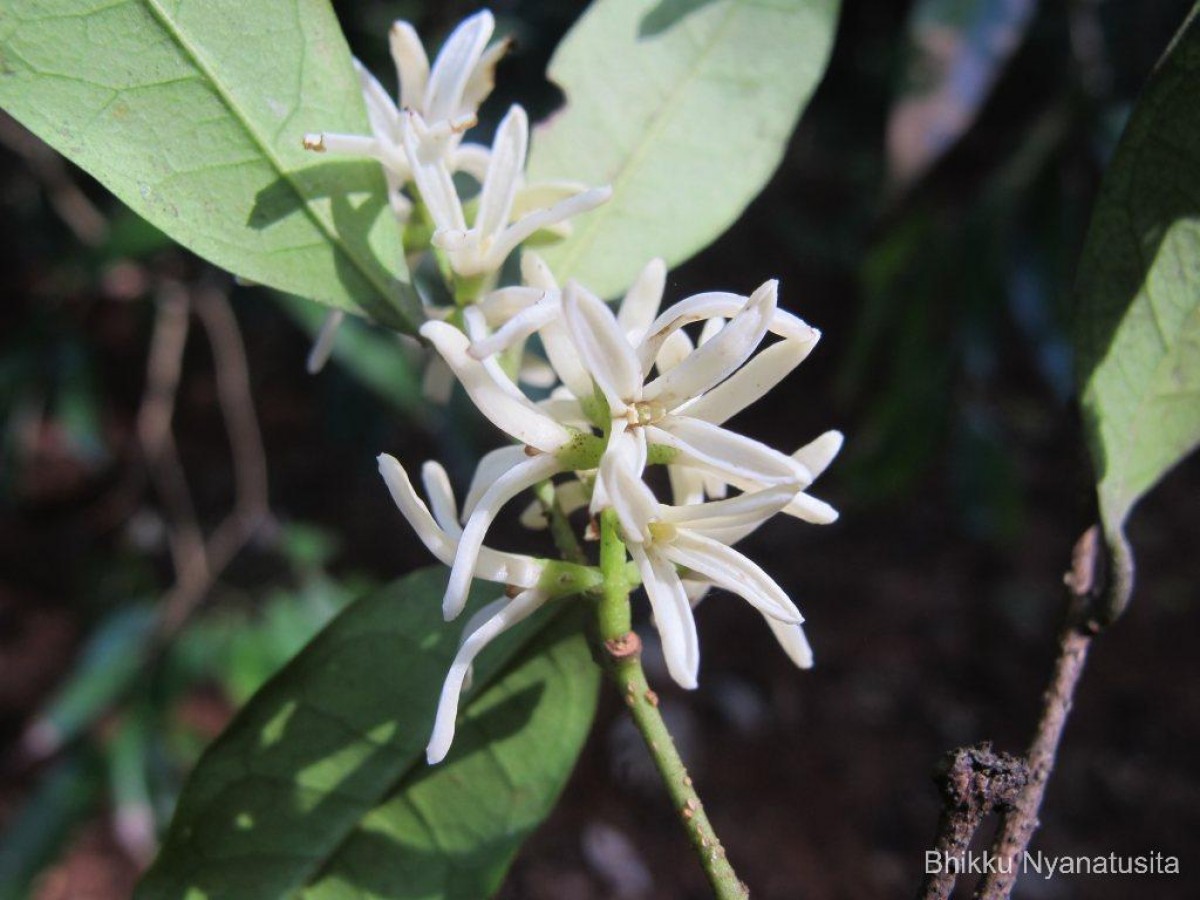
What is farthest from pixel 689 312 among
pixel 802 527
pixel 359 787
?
pixel 802 527

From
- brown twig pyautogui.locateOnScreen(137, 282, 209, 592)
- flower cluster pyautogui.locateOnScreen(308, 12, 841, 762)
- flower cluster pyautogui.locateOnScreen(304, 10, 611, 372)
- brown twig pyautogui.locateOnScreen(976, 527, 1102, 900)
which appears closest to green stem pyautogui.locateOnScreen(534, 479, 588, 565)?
flower cluster pyautogui.locateOnScreen(308, 12, 841, 762)

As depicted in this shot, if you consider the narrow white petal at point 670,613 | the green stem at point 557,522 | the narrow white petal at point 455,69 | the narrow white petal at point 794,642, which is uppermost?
the narrow white petal at point 455,69

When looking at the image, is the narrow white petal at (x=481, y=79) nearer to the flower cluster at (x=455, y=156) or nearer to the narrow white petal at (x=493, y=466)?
the flower cluster at (x=455, y=156)

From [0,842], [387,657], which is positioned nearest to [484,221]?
[387,657]

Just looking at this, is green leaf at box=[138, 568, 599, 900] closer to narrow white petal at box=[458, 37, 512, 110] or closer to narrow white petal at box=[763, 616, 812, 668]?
narrow white petal at box=[763, 616, 812, 668]

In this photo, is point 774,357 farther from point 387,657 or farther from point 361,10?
point 361,10

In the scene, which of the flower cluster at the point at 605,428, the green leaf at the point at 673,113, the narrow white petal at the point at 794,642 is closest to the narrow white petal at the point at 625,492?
the flower cluster at the point at 605,428
